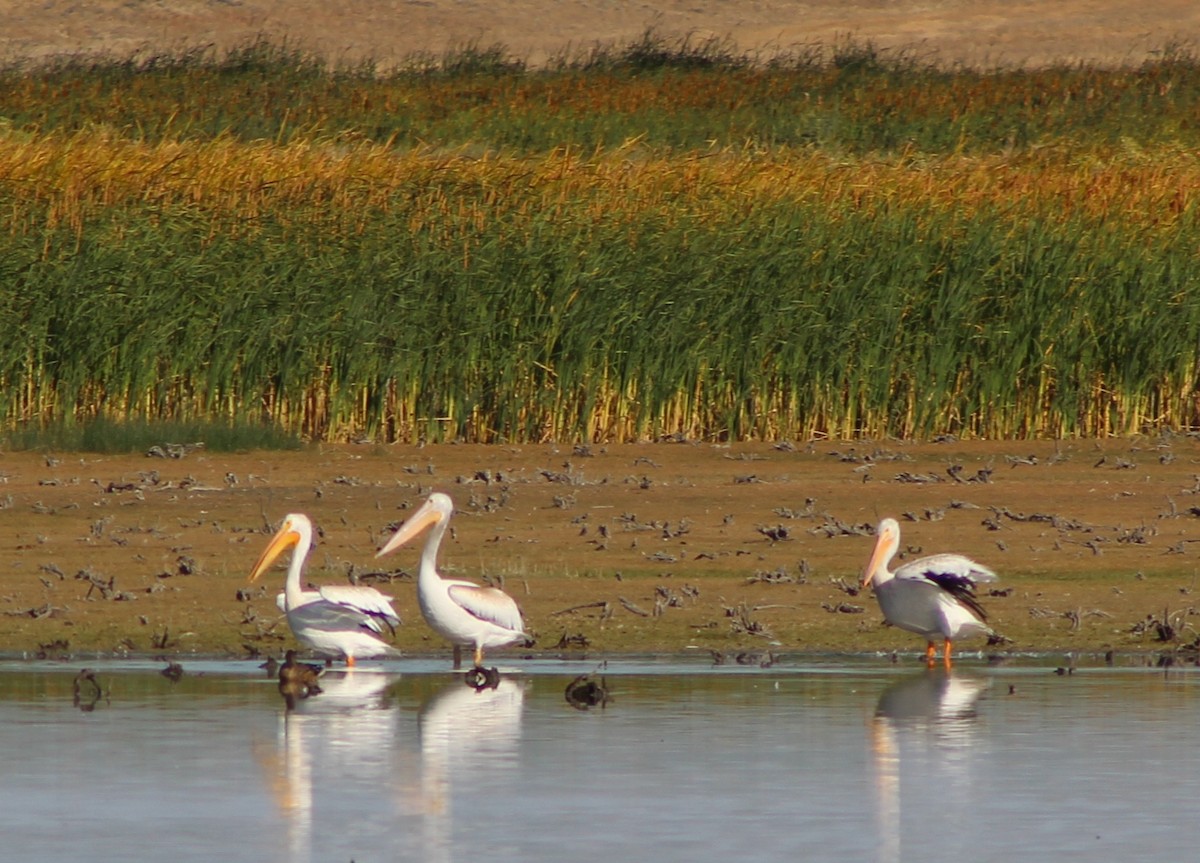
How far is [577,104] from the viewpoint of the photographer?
32.1 meters

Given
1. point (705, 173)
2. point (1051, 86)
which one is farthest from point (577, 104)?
point (705, 173)

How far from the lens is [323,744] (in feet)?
27.6

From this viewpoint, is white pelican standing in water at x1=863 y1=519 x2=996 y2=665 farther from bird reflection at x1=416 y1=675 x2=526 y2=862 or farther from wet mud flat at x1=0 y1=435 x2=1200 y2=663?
bird reflection at x1=416 y1=675 x2=526 y2=862

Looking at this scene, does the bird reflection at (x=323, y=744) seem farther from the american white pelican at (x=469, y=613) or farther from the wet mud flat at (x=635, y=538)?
the wet mud flat at (x=635, y=538)

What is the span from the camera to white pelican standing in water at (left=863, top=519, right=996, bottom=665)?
1066 cm

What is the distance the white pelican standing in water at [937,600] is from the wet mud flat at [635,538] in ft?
1.37

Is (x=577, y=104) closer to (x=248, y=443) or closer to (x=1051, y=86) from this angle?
(x=1051, y=86)

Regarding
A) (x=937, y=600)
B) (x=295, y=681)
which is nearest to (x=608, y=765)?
(x=295, y=681)

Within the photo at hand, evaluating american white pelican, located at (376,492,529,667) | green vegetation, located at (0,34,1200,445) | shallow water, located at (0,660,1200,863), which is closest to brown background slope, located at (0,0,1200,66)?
green vegetation, located at (0,34,1200,445)

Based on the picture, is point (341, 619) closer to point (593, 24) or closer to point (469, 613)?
point (469, 613)

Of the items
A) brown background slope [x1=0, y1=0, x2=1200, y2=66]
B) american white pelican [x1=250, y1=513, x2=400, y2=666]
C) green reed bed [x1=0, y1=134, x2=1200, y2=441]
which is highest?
brown background slope [x1=0, y1=0, x2=1200, y2=66]

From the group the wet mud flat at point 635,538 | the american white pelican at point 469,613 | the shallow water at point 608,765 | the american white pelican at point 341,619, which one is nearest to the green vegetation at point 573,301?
the wet mud flat at point 635,538

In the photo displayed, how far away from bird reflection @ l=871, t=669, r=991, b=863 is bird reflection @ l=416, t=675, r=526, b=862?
1.22m

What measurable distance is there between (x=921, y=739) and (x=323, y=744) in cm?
203
